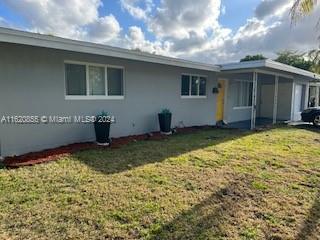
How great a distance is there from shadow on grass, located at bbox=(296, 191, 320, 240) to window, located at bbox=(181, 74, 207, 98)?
791 cm

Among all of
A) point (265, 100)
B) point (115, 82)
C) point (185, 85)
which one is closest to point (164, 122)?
point (115, 82)

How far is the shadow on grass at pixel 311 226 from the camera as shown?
3.16m

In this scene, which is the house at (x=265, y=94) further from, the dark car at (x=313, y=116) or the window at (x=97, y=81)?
the window at (x=97, y=81)

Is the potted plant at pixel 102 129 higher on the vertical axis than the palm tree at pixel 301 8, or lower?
lower

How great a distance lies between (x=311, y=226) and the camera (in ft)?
11.1

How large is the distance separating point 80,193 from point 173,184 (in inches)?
66.2

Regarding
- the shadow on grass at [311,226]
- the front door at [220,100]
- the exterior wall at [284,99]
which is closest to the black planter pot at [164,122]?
the front door at [220,100]

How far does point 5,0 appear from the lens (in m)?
8.46

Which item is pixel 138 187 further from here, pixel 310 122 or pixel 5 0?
pixel 310 122

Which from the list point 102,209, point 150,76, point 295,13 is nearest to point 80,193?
point 102,209

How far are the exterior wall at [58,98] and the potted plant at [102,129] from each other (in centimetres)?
59

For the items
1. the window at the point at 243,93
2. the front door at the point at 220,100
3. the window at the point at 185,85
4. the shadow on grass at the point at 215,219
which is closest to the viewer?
the shadow on grass at the point at 215,219

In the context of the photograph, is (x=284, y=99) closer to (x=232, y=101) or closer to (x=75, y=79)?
(x=232, y=101)

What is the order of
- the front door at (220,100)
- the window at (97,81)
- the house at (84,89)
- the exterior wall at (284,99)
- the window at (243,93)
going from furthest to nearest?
the exterior wall at (284,99)
the window at (243,93)
the front door at (220,100)
the window at (97,81)
the house at (84,89)
